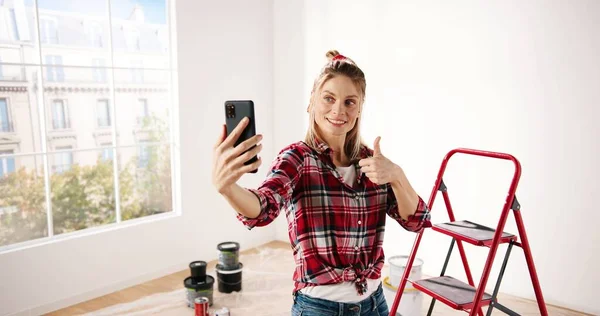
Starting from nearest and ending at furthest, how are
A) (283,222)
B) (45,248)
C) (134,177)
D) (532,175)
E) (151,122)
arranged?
(45,248) → (532,175) → (283,222) → (151,122) → (134,177)

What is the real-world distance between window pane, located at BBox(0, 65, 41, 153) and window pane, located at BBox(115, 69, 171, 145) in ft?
2.91

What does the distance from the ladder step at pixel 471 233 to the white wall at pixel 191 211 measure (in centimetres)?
207

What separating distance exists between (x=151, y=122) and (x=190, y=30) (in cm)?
192

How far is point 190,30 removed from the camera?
3457 millimetres

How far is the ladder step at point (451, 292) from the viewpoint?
1.93 metres

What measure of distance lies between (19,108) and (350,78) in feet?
11.2

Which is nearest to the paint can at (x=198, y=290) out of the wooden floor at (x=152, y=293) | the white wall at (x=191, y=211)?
the wooden floor at (x=152, y=293)

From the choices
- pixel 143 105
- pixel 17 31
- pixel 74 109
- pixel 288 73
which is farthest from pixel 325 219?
pixel 143 105

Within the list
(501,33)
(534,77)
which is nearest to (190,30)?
(501,33)

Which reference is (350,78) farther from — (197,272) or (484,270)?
(197,272)

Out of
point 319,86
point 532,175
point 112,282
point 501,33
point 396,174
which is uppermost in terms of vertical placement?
point 501,33

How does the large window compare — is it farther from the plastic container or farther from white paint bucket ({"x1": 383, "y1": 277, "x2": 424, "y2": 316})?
white paint bucket ({"x1": 383, "y1": 277, "x2": 424, "y2": 316})

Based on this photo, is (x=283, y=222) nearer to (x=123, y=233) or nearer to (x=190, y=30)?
(x=123, y=233)

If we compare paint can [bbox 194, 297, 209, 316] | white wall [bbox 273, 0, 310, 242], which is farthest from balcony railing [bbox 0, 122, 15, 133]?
white wall [bbox 273, 0, 310, 242]
